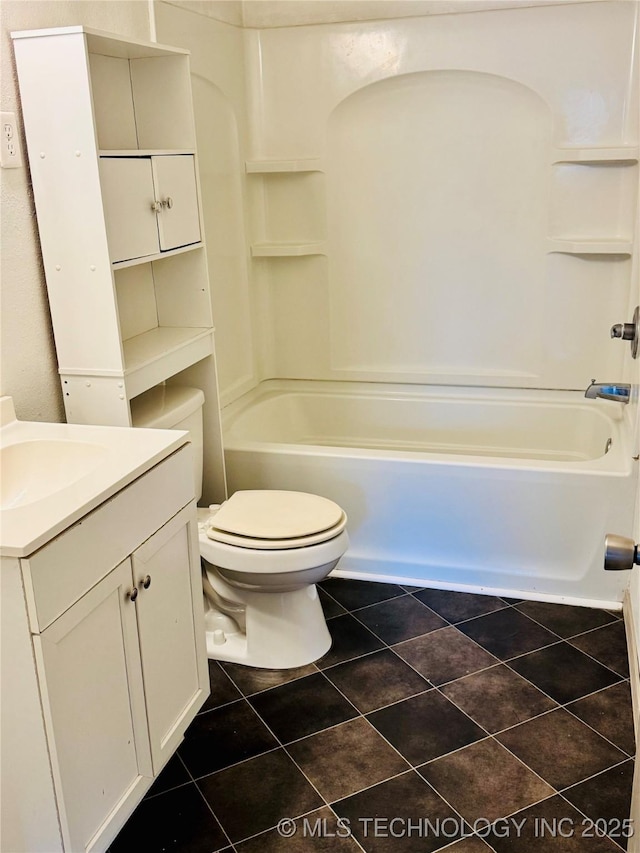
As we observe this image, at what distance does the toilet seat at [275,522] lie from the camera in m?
2.22

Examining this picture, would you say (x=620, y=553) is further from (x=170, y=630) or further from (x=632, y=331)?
(x=170, y=630)

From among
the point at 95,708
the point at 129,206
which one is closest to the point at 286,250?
the point at 129,206

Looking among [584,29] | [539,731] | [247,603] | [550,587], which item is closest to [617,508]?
[550,587]

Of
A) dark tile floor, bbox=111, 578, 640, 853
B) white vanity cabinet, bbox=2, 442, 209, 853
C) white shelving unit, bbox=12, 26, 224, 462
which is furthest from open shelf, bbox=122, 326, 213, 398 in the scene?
dark tile floor, bbox=111, 578, 640, 853

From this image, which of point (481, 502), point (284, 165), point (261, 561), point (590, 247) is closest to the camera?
point (261, 561)

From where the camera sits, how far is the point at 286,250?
336 centimetres

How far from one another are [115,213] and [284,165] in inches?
56.4

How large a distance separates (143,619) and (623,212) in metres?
2.40

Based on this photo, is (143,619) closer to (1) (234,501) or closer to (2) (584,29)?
(1) (234,501)

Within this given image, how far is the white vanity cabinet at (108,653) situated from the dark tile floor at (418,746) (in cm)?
18

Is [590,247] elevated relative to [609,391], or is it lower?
elevated

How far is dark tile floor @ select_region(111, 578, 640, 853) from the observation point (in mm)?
1771

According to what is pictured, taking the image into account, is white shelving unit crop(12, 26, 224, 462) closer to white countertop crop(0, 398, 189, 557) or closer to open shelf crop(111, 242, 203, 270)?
open shelf crop(111, 242, 203, 270)

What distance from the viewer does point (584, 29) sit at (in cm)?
290
